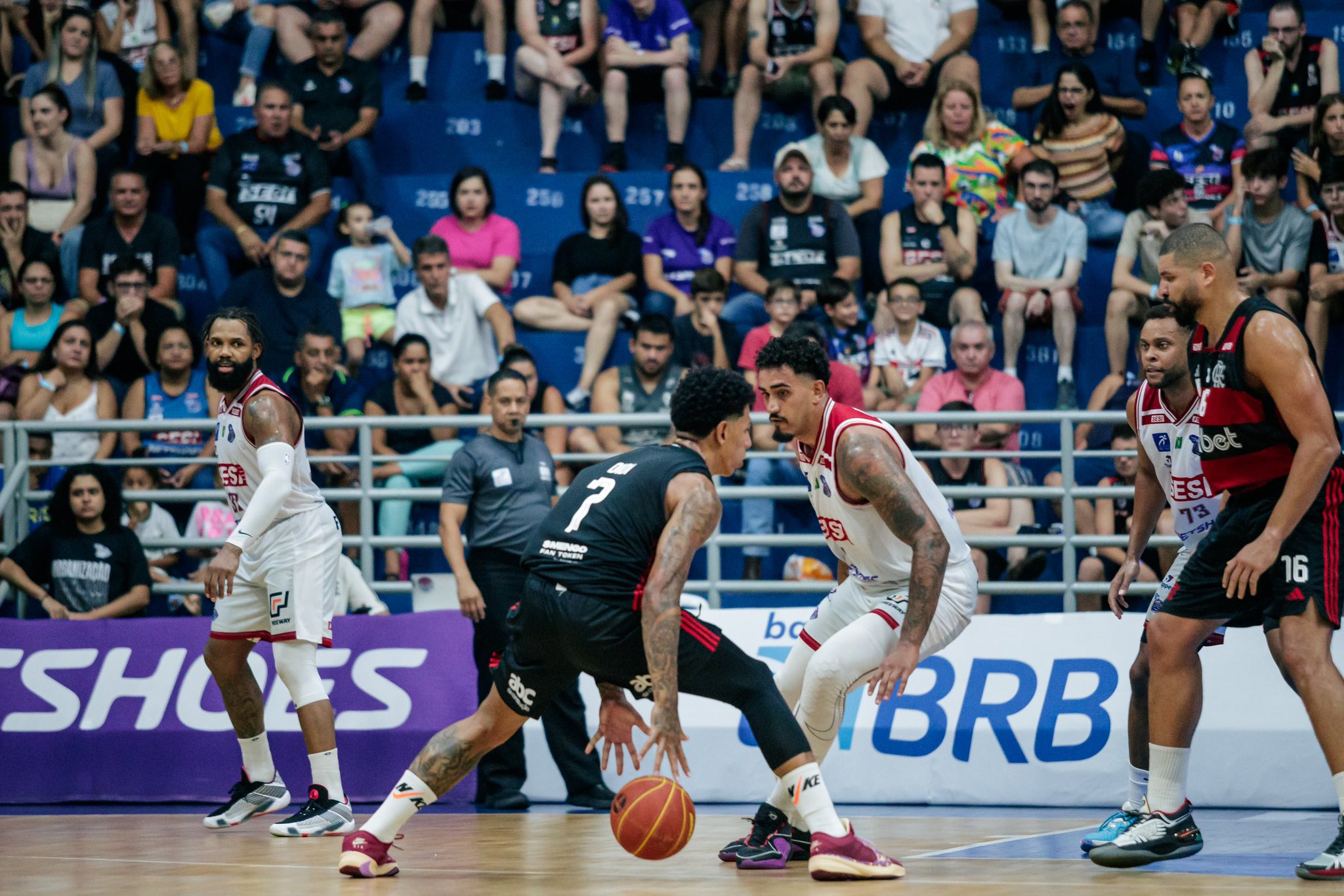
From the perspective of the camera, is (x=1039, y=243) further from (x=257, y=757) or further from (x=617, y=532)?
(x=617, y=532)

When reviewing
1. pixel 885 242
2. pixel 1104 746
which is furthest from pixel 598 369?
pixel 1104 746

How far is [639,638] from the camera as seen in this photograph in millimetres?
5828

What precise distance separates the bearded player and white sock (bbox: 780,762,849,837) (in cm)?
290

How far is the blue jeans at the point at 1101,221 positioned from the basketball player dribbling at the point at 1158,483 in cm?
621

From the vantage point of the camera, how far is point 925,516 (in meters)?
6.09

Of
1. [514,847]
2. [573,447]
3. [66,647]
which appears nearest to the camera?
[514,847]

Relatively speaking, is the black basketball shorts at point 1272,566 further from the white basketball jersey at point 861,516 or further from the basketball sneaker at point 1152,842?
the white basketball jersey at point 861,516

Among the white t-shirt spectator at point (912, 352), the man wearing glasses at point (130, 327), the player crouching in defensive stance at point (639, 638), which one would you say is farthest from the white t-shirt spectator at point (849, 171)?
the player crouching in defensive stance at point (639, 638)

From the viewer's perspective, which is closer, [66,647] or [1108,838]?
[1108,838]

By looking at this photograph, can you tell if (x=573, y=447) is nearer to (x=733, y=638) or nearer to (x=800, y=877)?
(x=733, y=638)

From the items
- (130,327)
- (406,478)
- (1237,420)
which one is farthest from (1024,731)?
(130,327)

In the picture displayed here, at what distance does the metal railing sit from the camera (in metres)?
9.88

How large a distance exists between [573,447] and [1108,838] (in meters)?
5.99

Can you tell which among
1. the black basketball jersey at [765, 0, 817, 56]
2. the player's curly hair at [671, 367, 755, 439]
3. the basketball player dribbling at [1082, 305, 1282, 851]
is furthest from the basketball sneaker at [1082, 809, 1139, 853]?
the black basketball jersey at [765, 0, 817, 56]
